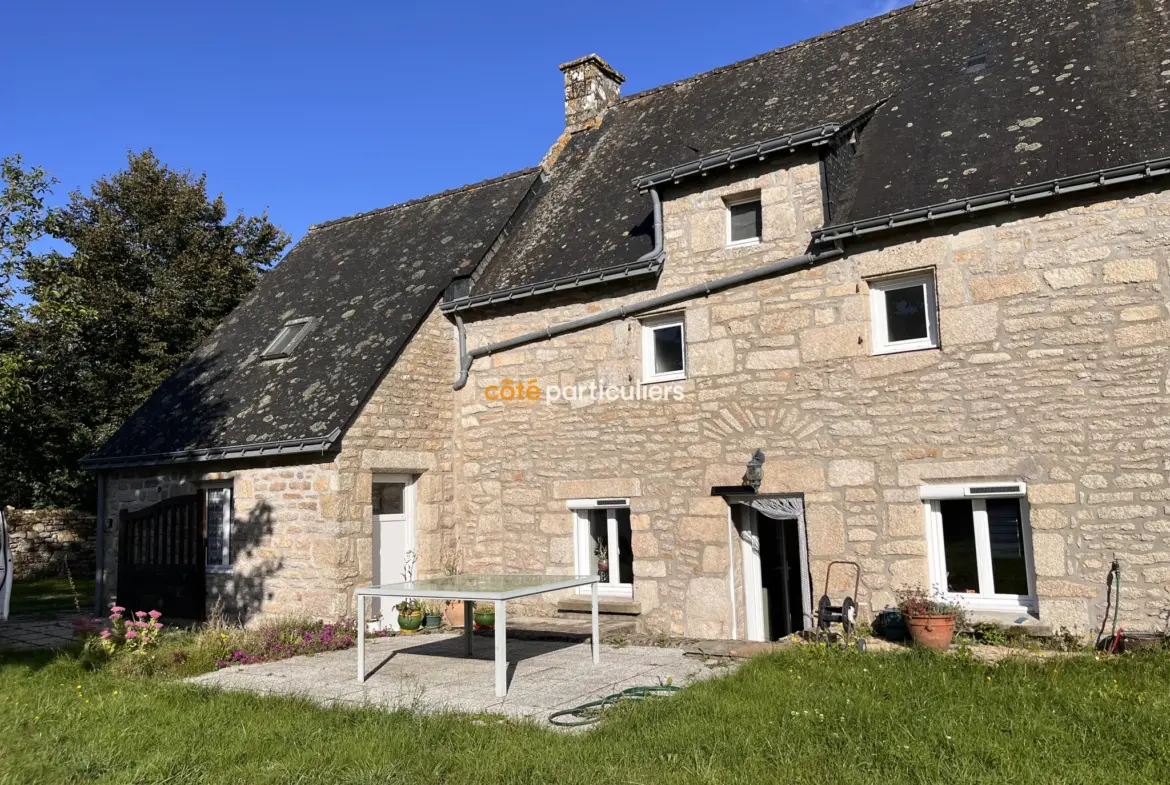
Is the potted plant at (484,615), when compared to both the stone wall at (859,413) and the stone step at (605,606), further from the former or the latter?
the stone step at (605,606)

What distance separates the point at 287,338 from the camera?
1409 cm

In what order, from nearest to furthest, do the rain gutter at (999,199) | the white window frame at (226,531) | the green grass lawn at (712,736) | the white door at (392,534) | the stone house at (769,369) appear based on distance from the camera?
the green grass lawn at (712,736)
the rain gutter at (999,199)
the stone house at (769,369)
the white door at (392,534)
the white window frame at (226,531)

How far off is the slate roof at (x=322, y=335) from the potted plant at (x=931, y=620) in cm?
682

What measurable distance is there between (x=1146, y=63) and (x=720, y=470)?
20.4 feet

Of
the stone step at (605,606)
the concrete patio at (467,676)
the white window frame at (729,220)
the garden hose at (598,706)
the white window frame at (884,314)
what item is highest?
the white window frame at (729,220)

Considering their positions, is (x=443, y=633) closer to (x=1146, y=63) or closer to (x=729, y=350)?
(x=729, y=350)

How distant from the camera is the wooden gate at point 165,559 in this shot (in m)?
12.4

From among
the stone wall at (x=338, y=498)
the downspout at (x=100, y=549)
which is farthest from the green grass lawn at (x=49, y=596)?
the stone wall at (x=338, y=498)

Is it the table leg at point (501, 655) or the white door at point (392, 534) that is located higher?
the white door at point (392, 534)

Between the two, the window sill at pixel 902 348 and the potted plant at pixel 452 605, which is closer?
the window sill at pixel 902 348

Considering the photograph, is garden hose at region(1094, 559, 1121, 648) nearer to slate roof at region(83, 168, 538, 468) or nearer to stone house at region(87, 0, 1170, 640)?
stone house at region(87, 0, 1170, 640)

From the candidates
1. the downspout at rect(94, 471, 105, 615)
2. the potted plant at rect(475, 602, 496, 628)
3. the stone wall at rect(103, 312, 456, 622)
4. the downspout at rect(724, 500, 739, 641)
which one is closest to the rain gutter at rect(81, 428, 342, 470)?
the stone wall at rect(103, 312, 456, 622)

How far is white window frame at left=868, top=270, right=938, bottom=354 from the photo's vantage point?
9.08 meters

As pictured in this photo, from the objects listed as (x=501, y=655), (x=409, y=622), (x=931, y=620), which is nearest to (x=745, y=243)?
(x=931, y=620)
